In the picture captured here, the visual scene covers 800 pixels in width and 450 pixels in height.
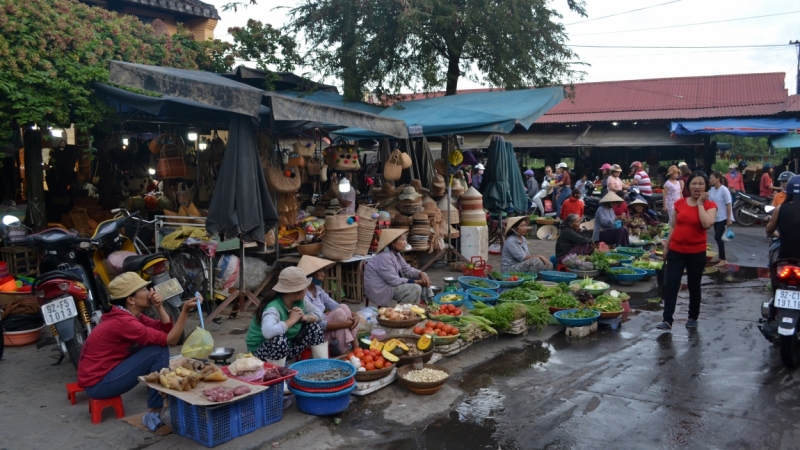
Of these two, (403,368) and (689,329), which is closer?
(403,368)

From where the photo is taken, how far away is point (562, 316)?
7266 mm

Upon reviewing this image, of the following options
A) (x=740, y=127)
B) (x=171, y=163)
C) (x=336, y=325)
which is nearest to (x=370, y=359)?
(x=336, y=325)

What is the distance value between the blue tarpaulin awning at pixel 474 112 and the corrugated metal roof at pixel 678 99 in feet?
36.2

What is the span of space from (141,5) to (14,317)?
10719mm

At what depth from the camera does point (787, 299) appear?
5602mm

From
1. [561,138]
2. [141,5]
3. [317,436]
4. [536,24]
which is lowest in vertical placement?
[317,436]

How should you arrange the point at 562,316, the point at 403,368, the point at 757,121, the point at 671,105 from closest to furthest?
1. the point at 403,368
2. the point at 562,316
3. the point at 757,121
4. the point at 671,105

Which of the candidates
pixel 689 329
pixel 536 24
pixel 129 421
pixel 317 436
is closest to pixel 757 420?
pixel 689 329

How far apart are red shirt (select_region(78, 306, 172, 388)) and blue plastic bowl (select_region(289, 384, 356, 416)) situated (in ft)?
4.09

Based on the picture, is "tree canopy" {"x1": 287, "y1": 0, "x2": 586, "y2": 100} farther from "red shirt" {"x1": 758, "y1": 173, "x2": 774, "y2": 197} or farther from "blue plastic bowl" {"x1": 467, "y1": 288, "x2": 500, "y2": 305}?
"red shirt" {"x1": 758, "y1": 173, "x2": 774, "y2": 197}

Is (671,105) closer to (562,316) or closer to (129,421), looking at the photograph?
(562,316)

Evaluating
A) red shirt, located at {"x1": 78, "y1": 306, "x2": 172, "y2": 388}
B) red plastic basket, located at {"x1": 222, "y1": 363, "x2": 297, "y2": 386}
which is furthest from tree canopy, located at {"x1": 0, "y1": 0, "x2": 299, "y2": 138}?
red plastic basket, located at {"x1": 222, "y1": 363, "x2": 297, "y2": 386}

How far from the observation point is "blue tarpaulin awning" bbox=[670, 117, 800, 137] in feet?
59.8

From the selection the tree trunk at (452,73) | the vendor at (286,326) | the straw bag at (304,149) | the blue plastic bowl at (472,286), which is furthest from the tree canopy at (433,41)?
the vendor at (286,326)
